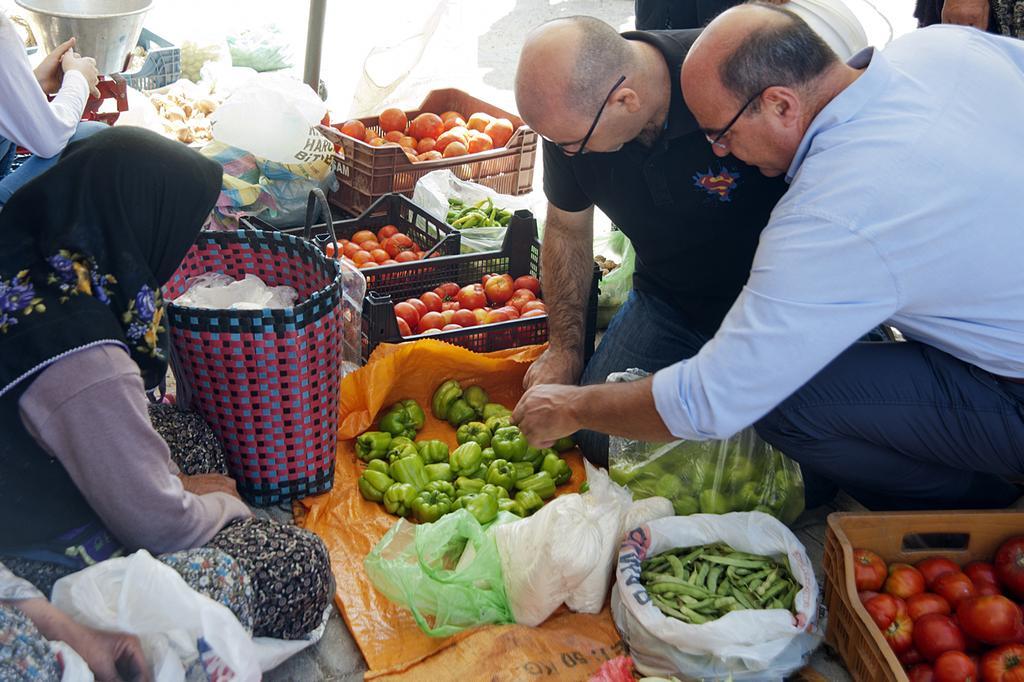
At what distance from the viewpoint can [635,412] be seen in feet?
8.29

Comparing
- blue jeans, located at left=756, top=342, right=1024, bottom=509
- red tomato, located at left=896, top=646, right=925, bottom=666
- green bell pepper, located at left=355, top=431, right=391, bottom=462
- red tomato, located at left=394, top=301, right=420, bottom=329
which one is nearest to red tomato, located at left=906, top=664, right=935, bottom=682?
red tomato, located at left=896, top=646, right=925, bottom=666

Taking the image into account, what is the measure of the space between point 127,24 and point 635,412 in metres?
3.83

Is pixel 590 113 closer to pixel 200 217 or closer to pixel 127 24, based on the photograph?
pixel 200 217

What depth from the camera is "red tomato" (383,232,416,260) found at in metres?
4.30

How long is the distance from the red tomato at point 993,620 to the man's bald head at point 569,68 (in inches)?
61.4

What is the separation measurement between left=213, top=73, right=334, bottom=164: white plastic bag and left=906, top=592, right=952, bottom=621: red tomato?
127 inches

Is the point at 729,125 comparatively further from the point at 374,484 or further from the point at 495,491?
the point at 374,484

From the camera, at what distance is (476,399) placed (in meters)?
3.66

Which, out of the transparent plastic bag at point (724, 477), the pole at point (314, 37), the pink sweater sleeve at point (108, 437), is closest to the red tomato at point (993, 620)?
the transparent plastic bag at point (724, 477)

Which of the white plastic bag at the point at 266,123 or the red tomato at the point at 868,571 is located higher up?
the white plastic bag at the point at 266,123

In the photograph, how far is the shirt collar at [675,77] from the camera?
292 cm

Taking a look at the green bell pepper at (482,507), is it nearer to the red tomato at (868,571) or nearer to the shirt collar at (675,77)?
the red tomato at (868,571)

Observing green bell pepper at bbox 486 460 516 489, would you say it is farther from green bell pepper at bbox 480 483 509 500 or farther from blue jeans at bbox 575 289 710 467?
blue jeans at bbox 575 289 710 467

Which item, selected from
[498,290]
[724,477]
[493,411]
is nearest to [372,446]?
[493,411]
